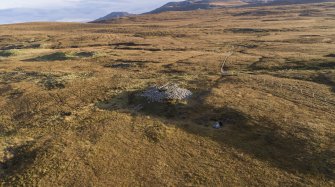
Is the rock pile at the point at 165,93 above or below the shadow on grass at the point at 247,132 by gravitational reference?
above

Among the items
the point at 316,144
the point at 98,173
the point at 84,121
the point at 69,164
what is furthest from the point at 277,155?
the point at 84,121

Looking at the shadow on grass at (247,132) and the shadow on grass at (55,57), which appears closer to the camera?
the shadow on grass at (247,132)

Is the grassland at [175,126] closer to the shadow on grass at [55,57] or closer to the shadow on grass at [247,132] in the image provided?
the shadow on grass at [247,132]

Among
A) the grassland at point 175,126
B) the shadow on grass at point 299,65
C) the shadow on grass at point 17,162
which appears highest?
the shadow on grass at point 299,65

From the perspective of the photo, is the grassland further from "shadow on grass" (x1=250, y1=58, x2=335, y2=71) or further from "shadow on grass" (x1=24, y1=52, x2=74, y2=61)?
"shadow on grass" (x1=24, y1=52, x2=74, y2=61)

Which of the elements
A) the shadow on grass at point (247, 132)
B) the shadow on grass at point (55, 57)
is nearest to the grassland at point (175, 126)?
the shadow on grass at point (247, 132)

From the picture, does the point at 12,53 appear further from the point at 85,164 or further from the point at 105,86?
the point at 85,164
